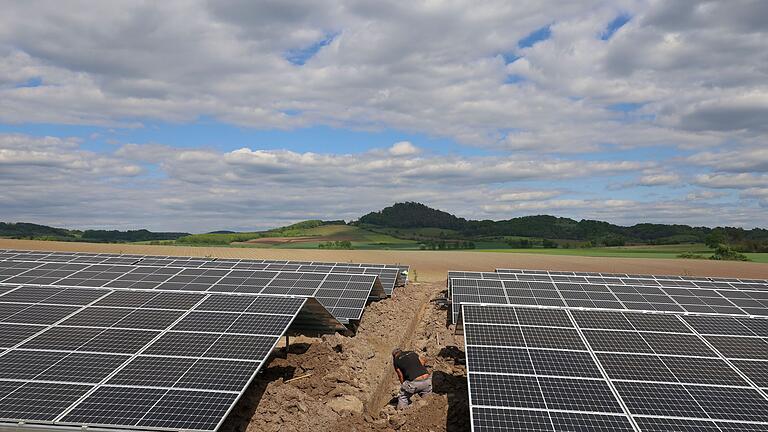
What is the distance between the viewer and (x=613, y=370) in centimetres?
1187

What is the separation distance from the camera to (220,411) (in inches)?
397

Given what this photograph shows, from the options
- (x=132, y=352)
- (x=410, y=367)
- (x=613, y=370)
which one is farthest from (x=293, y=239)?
(x=613, y=370)

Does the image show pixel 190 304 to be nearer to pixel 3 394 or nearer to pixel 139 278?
pixel 3 394

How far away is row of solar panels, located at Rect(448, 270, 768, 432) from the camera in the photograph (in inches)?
391

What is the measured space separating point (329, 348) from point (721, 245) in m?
85.6

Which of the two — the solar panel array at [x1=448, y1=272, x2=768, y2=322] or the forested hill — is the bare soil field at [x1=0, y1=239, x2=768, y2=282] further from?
the forested hill

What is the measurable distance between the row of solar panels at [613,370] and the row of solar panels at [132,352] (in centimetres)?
548

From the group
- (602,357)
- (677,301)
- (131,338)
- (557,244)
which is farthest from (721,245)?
(131,338)

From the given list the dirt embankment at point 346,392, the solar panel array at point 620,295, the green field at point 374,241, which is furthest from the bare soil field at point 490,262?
the dirt embankment at point 346,392

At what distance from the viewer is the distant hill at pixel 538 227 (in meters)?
125

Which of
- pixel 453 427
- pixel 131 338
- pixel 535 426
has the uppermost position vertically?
pixel 131 338

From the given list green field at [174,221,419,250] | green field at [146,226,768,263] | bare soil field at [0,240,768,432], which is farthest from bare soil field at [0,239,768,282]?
bare soil field at [0,240,768,432]

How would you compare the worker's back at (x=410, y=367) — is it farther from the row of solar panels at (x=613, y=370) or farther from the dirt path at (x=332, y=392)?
the row of solar panels at (x=613, y=370)

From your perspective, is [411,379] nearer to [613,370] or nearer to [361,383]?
[361,383]
